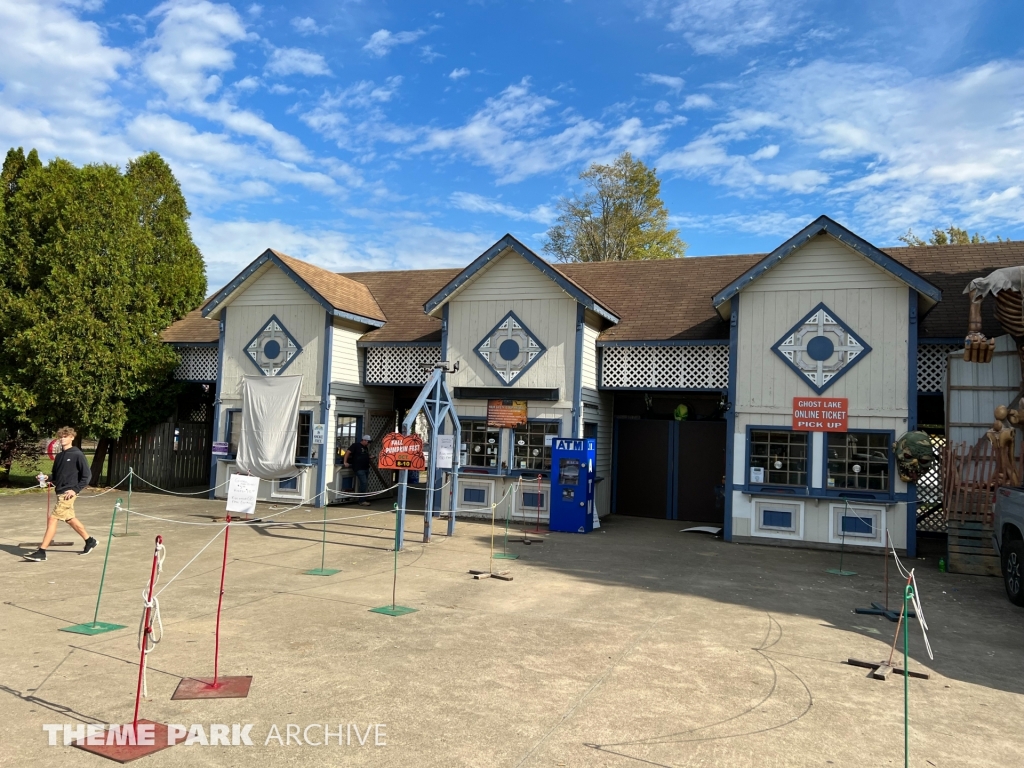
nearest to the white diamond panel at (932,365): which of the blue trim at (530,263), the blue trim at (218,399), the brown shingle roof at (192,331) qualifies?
the blue trim at (530,263)

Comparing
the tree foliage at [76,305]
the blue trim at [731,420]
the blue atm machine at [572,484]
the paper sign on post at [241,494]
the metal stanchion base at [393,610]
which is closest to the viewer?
the paper sign on post at [241,494]

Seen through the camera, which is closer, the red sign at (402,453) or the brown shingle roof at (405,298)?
the red sign at (402,453)

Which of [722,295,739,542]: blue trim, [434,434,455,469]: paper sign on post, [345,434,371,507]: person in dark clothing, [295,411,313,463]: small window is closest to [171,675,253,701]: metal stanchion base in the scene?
[434,434,455,469]: paper sign on post

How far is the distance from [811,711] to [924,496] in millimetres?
11450

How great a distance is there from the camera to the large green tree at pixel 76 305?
697 inches

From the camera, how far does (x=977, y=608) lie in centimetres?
959

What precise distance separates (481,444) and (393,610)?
8890 mm

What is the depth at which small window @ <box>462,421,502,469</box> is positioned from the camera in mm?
16781

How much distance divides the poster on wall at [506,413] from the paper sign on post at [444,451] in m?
2.34

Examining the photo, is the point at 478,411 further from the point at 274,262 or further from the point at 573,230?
the point at 573,230

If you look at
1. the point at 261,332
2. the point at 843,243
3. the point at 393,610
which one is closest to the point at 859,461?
the point at 843,243

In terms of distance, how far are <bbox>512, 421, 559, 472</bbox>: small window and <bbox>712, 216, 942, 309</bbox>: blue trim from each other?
444 cm

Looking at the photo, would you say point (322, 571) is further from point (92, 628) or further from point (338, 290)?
point (338, 290)

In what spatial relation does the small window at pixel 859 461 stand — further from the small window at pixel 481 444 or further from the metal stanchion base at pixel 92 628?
the metal stanchion base at pixel 92 628
